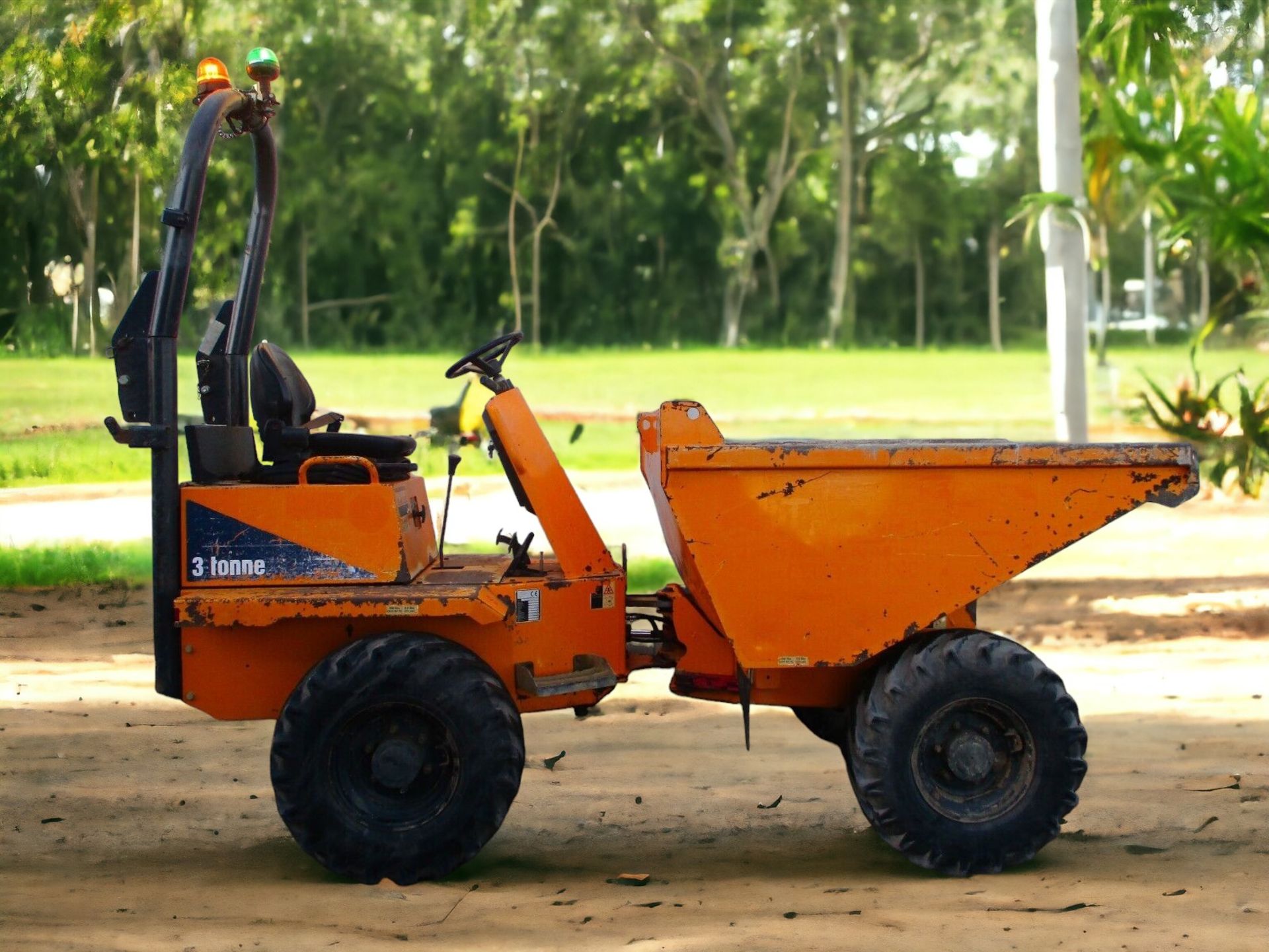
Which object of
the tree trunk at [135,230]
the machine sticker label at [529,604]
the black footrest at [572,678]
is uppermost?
the tree trunk at [135,230]

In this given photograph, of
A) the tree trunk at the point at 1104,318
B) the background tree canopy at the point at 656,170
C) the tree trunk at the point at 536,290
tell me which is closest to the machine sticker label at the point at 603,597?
the background tree canopy at the point at 656,170

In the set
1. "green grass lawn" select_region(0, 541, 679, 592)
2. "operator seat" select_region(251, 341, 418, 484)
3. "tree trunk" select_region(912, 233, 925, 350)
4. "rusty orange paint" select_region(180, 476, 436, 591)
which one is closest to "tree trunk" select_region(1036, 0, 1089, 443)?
"green grass lawn" select_region(0, 541, 679, 592)

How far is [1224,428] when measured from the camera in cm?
1265

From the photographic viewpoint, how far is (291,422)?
209 inches

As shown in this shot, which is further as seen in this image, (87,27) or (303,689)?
(87,27)

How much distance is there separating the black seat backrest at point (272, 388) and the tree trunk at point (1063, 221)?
8299 millimetres

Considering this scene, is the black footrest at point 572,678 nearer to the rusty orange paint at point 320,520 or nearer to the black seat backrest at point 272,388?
the rusty orange paint at point 320,520

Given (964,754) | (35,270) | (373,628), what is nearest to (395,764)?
(373,628)

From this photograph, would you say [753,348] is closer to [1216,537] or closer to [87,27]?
[1216,537]

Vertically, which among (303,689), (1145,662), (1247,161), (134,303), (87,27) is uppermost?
(87,27)

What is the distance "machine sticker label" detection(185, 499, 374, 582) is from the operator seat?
0.29 metres

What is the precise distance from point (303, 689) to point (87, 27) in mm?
9678

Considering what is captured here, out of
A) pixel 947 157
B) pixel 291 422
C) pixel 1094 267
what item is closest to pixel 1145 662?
pixel 291 422

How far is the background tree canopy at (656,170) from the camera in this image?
14.7m
